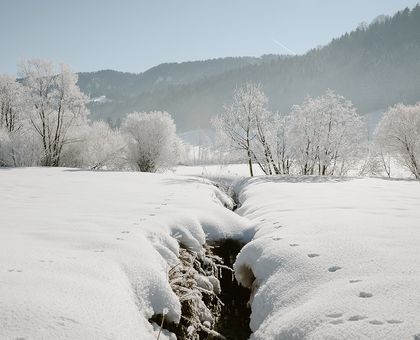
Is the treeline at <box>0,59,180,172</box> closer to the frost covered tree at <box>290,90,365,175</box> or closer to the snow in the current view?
the frost covered tree at <box>290,90,365,175</box>

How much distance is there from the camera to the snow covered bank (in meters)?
2.64

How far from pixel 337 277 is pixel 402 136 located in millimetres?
28466

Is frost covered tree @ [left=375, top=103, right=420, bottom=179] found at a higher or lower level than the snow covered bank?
higher

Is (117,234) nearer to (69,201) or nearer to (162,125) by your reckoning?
(69,201)

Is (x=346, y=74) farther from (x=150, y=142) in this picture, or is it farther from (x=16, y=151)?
(x=16, y=151)

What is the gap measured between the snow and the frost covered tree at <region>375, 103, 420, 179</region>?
2544 cm

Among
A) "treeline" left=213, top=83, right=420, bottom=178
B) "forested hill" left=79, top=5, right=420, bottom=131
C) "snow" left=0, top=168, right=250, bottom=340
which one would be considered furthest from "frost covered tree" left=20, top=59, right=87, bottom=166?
"forested hill" left=79, top=5, right=420, bottom=131

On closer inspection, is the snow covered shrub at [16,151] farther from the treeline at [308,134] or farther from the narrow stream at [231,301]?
the narrow stream at [231,301]

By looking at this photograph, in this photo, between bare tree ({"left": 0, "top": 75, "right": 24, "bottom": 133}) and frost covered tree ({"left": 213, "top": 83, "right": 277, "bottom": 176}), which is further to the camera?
bare tree ({"left": 0, "top": 75, "right": 24, "bottom": 133})

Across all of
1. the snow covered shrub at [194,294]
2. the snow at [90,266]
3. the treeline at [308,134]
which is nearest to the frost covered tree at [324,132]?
the treeline at [308,134]

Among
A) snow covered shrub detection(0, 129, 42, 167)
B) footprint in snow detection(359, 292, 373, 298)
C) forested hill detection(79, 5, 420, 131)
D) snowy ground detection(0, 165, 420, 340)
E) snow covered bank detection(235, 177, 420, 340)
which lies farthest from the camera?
forested hill detection(79, 5, 420, 131)

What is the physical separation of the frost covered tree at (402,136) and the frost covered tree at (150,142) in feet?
61.5

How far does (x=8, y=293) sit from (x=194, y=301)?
2.29 metres

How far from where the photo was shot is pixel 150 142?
30156mm
